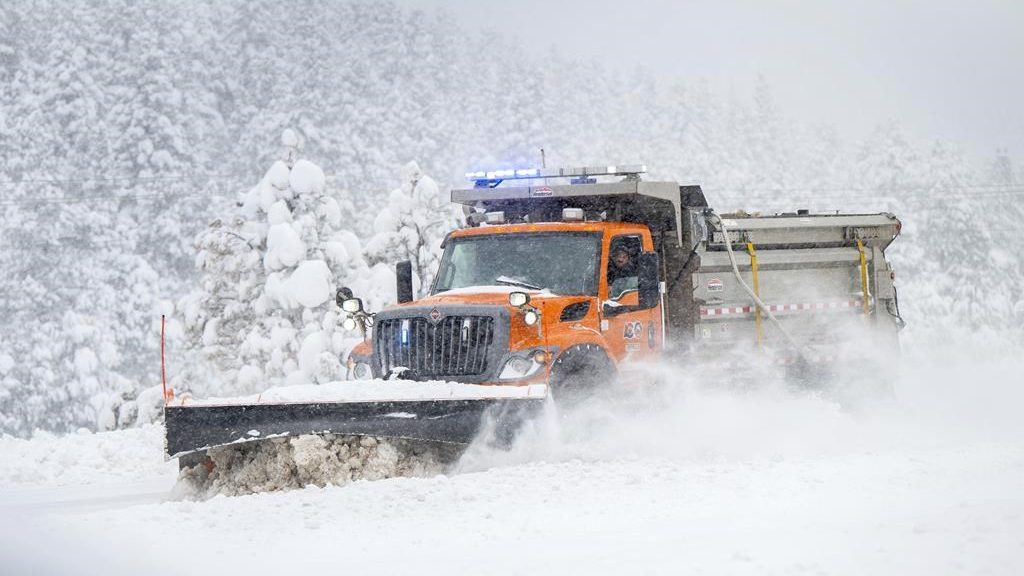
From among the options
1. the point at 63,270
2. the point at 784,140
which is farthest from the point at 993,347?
the point at 63,270

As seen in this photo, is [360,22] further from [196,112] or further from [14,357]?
[14,357]

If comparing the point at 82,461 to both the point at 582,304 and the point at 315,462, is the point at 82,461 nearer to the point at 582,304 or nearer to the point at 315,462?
the point at 315,462

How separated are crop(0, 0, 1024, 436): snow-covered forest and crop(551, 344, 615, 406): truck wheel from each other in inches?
570

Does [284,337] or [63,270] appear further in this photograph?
[63,270]

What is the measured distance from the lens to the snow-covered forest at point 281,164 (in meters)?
35.1

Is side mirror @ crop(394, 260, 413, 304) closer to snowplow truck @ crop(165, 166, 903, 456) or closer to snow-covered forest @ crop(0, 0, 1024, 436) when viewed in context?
snowplow truck @ crop(165, 166, 903, 456)

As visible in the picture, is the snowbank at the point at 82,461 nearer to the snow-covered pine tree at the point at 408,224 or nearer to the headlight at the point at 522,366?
the headlight at the point at 522,366

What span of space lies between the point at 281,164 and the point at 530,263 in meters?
15.4

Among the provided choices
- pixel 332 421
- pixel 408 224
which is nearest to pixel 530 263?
pixel 332 421

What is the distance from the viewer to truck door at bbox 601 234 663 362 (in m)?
11.0

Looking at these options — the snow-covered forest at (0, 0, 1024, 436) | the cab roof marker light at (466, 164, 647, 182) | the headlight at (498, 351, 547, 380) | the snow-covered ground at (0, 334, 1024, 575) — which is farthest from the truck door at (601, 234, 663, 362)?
the snow-covered forest at (0, 0, 1024, 436)

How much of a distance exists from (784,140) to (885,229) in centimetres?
5836

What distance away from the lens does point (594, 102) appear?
6669 centimetres

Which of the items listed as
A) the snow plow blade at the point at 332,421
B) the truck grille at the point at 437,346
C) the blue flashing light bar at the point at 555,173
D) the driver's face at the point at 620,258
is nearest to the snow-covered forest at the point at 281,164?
the blue flashing light bar at the point at 555,173
